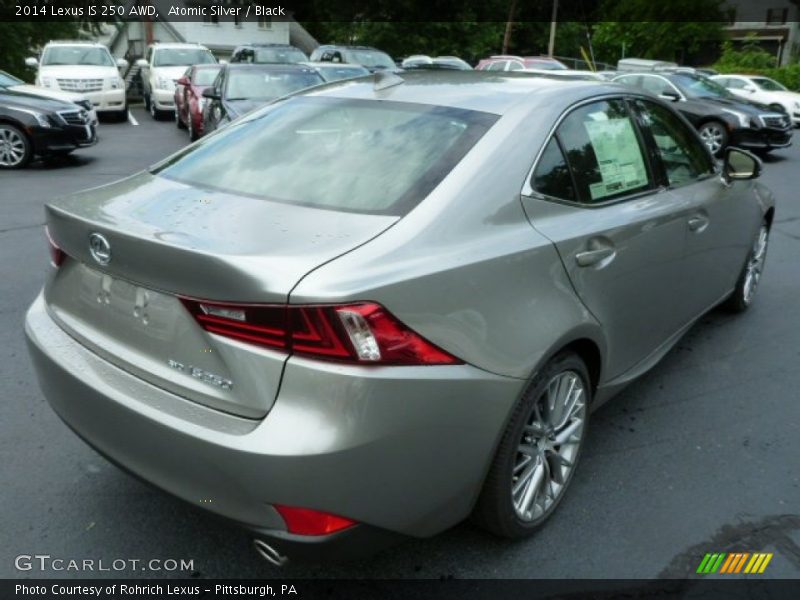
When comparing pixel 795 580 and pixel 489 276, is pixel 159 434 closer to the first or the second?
pixel 489 276

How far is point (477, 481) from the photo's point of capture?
2301mm

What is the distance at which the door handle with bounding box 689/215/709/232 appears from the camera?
3.56m

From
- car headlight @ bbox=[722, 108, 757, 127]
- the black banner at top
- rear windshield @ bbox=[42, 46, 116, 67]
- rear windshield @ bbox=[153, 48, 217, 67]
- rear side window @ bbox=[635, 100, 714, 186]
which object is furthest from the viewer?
the black banner at top

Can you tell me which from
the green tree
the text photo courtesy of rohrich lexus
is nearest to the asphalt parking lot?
the text photo courtesy of rohrich lexus

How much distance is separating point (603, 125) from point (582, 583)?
1.84 m

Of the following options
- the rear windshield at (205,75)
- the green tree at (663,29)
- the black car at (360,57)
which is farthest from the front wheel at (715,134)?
the green tree at (663,29)

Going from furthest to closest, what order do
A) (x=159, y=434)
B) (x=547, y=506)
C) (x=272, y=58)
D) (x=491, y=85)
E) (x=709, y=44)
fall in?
(x=709, y=44) → (x=272, y=58) → (x=491, y=85) → (x=547, y=506) → (x=159, y=434)

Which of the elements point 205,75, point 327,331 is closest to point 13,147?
point 205,75

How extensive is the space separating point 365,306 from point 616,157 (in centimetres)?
170

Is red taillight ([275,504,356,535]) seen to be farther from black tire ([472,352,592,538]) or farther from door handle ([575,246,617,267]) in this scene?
door handle ([575,246,617,267])

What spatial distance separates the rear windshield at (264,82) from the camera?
10531 mm

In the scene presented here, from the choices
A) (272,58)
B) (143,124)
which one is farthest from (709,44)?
(143,124)

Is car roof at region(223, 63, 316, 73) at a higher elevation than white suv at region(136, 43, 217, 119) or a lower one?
higher

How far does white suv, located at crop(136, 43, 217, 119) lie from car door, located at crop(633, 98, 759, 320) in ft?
52.1
